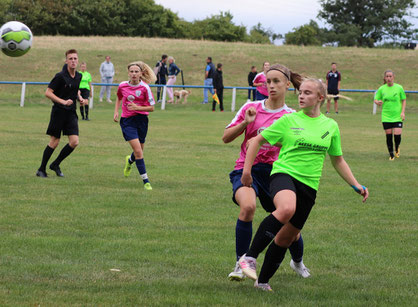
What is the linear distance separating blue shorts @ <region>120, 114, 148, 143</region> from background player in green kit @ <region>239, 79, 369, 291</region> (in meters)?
5.76

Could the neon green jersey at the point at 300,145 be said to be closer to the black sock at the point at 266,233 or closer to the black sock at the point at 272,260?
the black sock at the point at 266,233

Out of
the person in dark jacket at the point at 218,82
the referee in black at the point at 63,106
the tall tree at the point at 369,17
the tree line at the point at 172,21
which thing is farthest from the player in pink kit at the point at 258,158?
the tall tree at the point at 369,17

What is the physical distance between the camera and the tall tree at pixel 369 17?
3460 inches

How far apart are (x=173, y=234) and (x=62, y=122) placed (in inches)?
193

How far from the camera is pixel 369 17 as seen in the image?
288 ft

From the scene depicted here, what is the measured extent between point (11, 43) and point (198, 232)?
16.3 ft

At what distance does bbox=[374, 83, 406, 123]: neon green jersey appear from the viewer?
16031mm

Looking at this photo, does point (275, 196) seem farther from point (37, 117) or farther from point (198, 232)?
point (37, 117)

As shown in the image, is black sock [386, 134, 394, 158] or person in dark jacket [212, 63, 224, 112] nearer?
black sock [386, 134, 394, 158]

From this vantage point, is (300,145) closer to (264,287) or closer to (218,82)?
(264,287)

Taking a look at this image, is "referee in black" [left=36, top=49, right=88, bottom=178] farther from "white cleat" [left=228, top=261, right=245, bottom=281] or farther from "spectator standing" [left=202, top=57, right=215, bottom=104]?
"spectator standing" [left=202, top=57, right=215, bottom=104]

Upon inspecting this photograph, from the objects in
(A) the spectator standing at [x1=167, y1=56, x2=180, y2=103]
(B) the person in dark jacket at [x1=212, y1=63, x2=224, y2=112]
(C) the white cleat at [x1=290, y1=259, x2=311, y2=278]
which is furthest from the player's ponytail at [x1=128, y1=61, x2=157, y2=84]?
(A) the spectator standing at [x1=167, y1=56, x2=180, y2=103]

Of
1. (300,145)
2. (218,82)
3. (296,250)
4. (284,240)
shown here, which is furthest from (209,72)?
(284,240)

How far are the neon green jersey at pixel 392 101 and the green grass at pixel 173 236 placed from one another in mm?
1247
